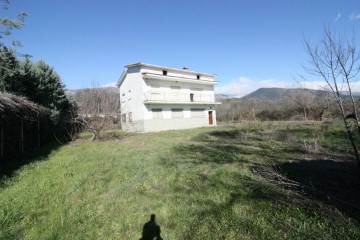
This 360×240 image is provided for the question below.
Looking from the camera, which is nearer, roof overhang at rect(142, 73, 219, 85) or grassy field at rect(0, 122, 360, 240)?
grassy field at rect(0, 122, 360, 240)

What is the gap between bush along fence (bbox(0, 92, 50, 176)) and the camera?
8875 mm

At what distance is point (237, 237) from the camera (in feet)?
12.1

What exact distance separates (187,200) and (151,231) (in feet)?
3.88

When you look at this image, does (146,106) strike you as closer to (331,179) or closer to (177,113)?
(177,113)

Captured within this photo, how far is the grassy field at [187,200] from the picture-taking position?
12.8 ft

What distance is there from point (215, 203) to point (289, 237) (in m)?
1.65

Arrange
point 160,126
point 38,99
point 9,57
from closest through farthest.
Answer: point 9,57, point 38,99, point 160,126

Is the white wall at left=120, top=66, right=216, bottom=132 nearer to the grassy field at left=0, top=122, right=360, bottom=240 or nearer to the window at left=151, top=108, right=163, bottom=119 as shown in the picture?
the window at left=151, top=108, right=163, bottom=119

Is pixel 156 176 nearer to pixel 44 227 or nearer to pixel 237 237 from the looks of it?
pixel 44 227

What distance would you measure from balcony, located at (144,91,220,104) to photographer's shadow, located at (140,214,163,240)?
20.2 m

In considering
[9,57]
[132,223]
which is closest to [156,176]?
[132,223]

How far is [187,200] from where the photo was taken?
16.8 feet

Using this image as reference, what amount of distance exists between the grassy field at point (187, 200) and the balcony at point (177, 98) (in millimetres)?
16907

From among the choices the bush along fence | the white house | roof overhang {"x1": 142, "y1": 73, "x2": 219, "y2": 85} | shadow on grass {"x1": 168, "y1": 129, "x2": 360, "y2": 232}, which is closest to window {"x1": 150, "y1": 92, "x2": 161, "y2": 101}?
the white house
